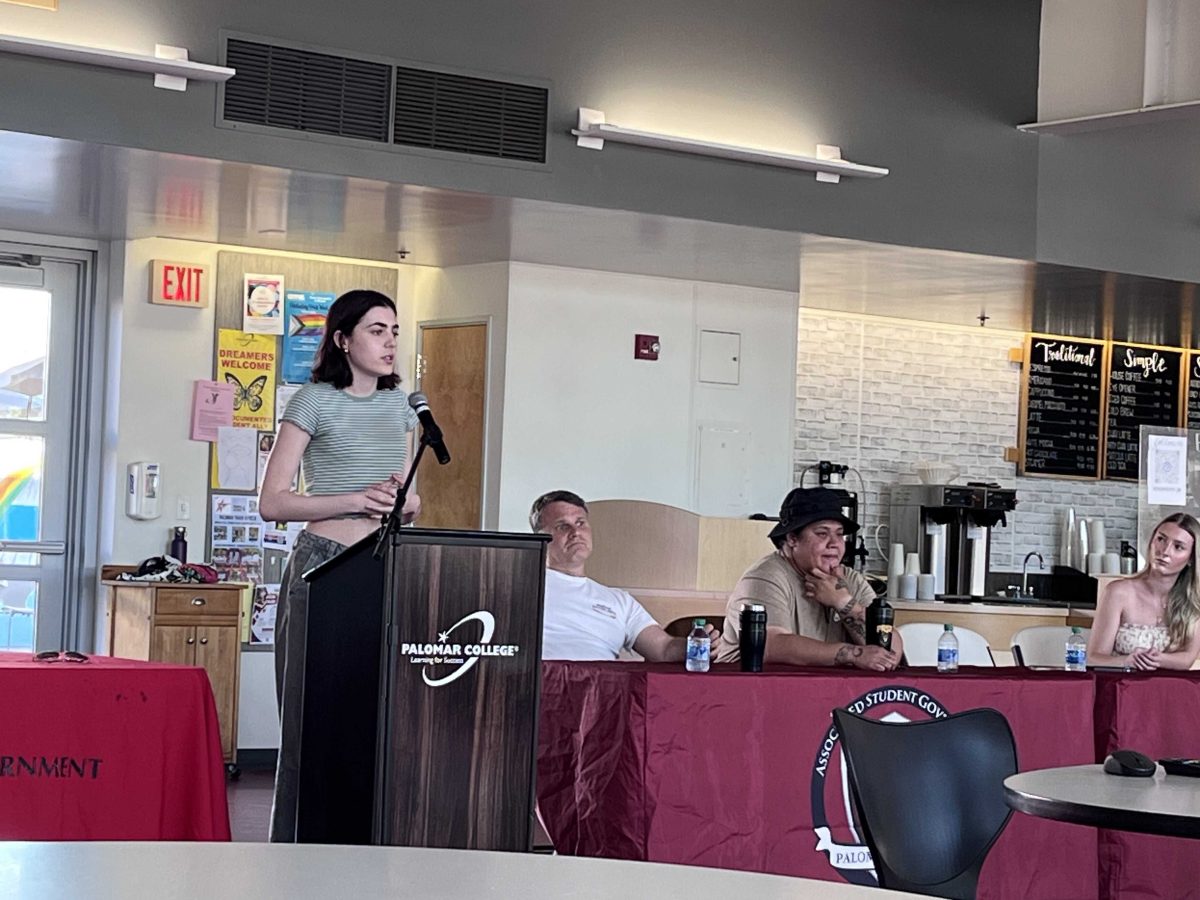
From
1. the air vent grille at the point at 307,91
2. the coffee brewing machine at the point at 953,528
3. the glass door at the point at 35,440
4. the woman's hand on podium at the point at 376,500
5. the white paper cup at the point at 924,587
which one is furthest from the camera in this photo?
the coffee brewing machine at the point at 953,528

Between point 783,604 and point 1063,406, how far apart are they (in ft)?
19.4

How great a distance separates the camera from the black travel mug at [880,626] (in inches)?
188

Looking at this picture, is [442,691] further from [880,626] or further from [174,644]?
[174,644]

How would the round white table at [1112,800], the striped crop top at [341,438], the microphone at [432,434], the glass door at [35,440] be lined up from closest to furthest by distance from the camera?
the round white table at [1112,800], the microphone at [432,434], the striped crop top at [341,438], the glass door at [35,440]

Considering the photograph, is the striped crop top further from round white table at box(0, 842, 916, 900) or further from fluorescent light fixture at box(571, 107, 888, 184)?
fluorescent light fixture at box(571, 107, 888, 184)

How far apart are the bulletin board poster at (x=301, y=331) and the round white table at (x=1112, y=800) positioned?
5.58 meters

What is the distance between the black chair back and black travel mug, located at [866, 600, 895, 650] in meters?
1.32

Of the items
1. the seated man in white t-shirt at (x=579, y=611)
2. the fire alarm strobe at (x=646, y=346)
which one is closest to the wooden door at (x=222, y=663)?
the fire alarm strobe at (x=646, y=346)

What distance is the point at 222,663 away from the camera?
306 inches

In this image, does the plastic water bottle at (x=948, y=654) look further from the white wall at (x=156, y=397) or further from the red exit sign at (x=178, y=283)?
the red exit sign at (x=178, y=283)

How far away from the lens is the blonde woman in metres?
6.07

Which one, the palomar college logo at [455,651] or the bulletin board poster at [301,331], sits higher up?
the bulletin board poster at [301,331]

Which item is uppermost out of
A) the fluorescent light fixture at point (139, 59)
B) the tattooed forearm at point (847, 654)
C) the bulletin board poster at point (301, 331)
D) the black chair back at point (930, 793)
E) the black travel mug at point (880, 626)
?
the fluorescent light fixture at point (139, 59)

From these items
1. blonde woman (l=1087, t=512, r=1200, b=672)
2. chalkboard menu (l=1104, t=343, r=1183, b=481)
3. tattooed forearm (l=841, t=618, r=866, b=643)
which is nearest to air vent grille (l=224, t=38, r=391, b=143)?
tattooed forearm (l=841, t=618, r=866, b=643)
